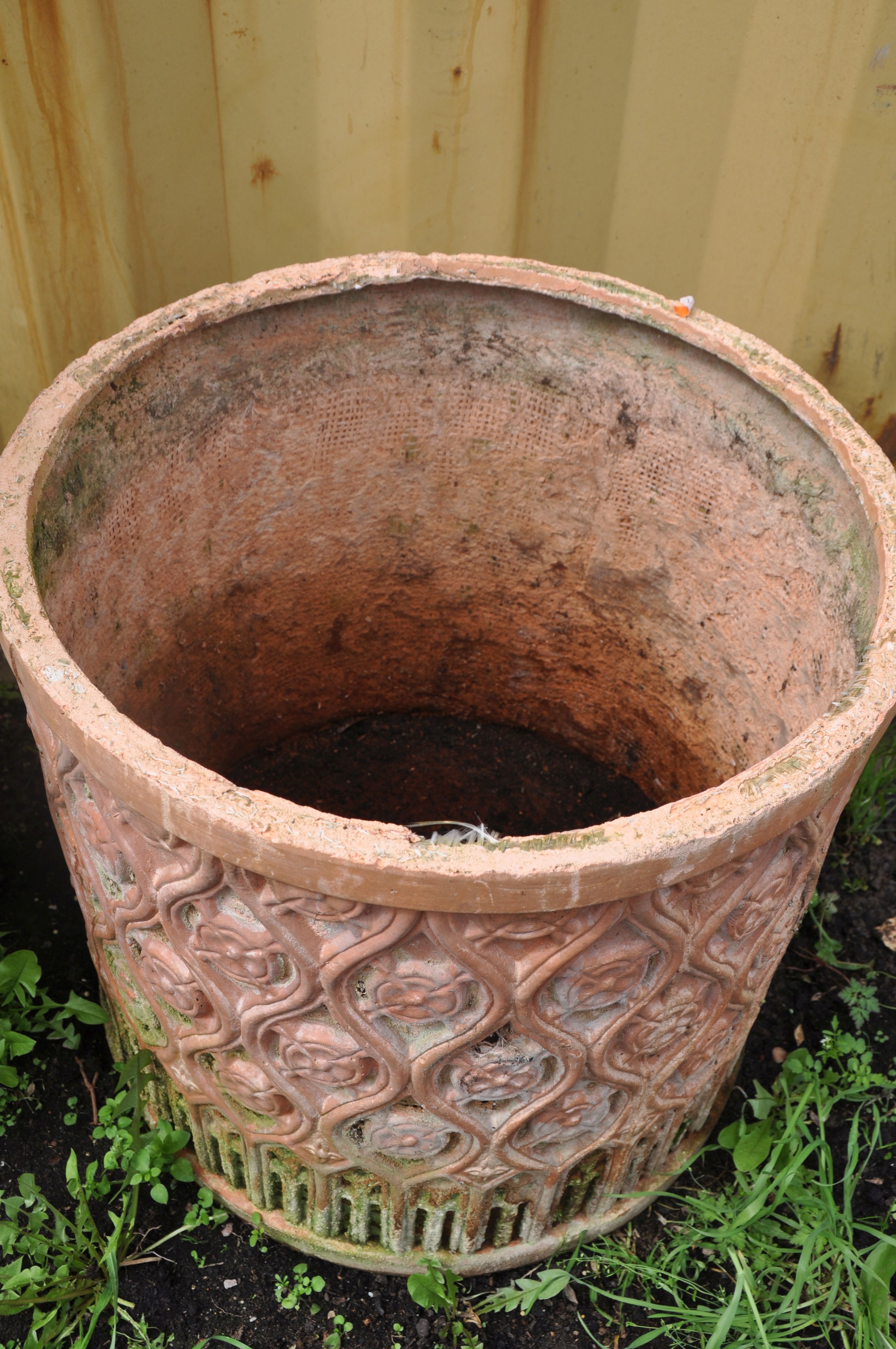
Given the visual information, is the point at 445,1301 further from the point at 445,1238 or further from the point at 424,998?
the point at 424,998

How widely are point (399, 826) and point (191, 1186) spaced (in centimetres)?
103

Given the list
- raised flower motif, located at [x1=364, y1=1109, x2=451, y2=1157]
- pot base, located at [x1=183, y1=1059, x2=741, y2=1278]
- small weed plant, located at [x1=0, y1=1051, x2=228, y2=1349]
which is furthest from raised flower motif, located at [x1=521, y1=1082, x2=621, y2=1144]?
small weed plant, located at [x1=0, y1=1051, x2=228, y2=1349]

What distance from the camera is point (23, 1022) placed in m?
2.18

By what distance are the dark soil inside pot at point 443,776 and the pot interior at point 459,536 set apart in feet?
0.14

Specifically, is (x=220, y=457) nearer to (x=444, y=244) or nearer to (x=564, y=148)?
(x=444, y=244)

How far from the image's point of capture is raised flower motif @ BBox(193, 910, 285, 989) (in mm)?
1489

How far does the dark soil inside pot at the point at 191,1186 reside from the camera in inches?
77.7

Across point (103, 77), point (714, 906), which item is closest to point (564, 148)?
point (103, 77)

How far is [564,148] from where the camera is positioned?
2.52 m

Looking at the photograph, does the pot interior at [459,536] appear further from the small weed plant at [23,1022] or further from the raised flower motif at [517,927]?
the raised flower motif at [517,927]

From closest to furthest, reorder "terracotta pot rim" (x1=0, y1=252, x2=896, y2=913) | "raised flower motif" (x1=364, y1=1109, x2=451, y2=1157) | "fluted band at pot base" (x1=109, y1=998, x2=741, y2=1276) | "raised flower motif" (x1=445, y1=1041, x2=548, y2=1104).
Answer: "terracotta pot rim" (x1=0, y1=252, x2=896, y2=913), "raised flower motif" (x1=445, y1=1041, x2=548, y2=1104), "raised flower motif" (x1=364, y1=1109, x2=451, y2=1157), "fluted band at pot base" (x1=109, y1=998, x2=741, y2=1276)

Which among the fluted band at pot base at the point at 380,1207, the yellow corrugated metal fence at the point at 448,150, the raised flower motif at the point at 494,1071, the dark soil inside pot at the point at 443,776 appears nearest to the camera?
the raised flower motif at the point at 494,1071

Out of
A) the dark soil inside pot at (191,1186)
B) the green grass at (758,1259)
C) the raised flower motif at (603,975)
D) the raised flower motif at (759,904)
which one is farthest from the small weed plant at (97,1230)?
the raised flower motif at (759,904)

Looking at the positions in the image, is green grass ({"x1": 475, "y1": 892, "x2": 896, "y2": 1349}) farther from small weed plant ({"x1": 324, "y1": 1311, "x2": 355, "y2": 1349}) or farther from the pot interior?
the pot interior
